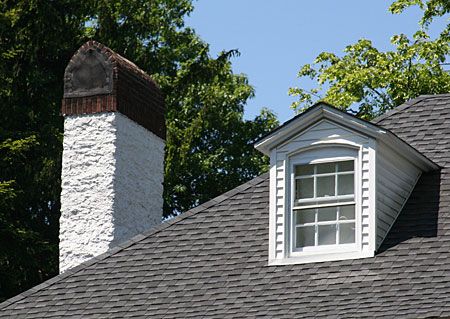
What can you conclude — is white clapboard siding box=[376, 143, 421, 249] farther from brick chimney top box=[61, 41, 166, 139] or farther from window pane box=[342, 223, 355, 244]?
brick chimney top box=[61, 41, 166, 139]

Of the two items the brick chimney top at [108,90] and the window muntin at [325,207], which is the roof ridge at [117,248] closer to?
the window muntin at [325,207]

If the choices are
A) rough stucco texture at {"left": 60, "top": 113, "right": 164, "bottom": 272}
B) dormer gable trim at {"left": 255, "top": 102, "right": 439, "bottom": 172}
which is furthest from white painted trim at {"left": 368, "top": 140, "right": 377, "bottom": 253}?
rough stucco texture at {"left": 60, "top": 113, "right": 164, "bottom": 272}

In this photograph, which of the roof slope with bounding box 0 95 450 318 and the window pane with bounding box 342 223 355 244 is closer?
the roof slope with bounding box 0 95 450 318

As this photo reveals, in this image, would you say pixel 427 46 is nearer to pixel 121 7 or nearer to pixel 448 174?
pixel 121 7

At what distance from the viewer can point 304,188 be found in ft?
56.5

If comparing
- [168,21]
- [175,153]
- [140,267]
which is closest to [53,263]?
[175,153]

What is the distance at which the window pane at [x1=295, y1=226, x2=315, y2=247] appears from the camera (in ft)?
55.7

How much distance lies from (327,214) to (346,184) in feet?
1.27

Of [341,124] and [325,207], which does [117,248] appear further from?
[341,124]

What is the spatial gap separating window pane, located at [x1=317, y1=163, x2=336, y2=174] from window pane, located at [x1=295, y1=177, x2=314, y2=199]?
0.14 metres

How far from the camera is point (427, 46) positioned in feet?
102

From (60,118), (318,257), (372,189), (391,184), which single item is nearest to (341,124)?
(372,189)

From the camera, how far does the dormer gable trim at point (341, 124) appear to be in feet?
55.4

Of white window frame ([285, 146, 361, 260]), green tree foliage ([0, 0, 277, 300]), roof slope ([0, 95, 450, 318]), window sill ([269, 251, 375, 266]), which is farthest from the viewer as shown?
green tree foliage ([0, 0, 277, 300])
